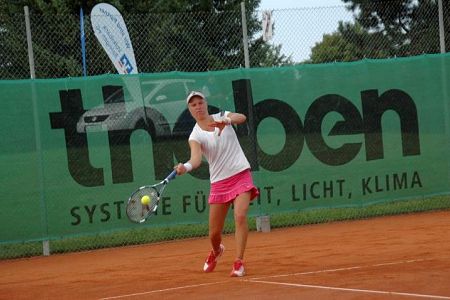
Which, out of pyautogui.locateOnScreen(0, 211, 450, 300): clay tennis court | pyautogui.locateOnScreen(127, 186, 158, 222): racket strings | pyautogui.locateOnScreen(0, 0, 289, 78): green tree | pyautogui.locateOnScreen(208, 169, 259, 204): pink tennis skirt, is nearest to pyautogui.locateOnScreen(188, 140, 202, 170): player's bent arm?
pyautogui.locateOnScreen(208, 169, 259, 204): pink tennis skirt

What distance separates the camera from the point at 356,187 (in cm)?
1317

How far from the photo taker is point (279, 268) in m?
9.24

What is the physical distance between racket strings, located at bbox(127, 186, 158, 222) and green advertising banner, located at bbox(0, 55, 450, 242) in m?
3.03

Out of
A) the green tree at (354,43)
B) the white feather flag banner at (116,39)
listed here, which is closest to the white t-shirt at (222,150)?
the white feather flag banner at (116,39)

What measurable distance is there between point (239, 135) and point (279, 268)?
3.68 metres

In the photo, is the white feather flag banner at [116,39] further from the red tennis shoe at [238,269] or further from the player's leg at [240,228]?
the red tennis shoe at [238,269]

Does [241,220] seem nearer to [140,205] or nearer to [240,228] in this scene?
[240,228]

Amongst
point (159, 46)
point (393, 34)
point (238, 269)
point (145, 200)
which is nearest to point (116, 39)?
point (159, 46)

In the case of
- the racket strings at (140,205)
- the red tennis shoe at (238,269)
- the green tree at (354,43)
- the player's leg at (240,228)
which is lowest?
the red tennis shoe at (238,269)

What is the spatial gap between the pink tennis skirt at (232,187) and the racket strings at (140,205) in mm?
563

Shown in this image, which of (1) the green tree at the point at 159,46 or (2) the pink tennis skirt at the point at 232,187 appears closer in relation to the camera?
(2) the pink tennis skirt at the point at 232,187

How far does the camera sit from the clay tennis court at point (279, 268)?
7.62 metres

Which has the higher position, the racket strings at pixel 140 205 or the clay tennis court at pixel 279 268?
the racket strings at pixel 140 205

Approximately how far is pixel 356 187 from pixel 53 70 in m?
5.11
